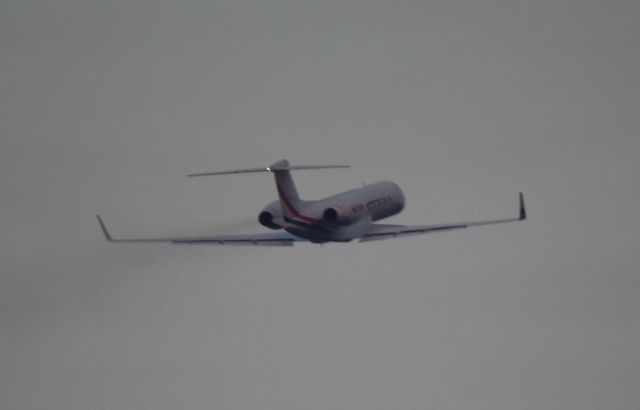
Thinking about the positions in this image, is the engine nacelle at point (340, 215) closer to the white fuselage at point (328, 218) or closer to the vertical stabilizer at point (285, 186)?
the white fuselage at point (328, 218)

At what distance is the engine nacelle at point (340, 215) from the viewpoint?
135 metres

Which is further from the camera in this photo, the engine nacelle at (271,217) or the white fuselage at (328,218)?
the engine nacelle at (271,217)

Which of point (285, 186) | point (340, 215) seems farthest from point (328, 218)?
point (285, 186)

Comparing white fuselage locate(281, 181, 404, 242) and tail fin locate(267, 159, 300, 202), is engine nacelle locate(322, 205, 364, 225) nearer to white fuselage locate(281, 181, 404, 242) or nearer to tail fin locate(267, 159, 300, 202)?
white fuselage locate(281, 181, 404, 242)

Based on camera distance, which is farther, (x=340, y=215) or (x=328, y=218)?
(x=340, y=215)

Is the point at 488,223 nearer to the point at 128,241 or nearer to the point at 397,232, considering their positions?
the point at 397,232

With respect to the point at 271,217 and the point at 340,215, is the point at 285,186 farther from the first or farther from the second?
the point at 340,215

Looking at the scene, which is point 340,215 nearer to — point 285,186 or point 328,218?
point 328,218

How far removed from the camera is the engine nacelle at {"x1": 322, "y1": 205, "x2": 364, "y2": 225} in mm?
135125

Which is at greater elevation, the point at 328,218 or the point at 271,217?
the point at 271,217

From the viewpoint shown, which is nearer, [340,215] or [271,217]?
[340,215]

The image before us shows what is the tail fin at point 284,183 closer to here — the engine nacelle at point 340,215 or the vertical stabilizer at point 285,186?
the vertical stabilizer at point 285,186

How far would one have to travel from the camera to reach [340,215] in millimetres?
135625

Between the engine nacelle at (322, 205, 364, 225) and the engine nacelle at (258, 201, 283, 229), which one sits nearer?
the engine nacelle at (322, 205, 364, 225)
